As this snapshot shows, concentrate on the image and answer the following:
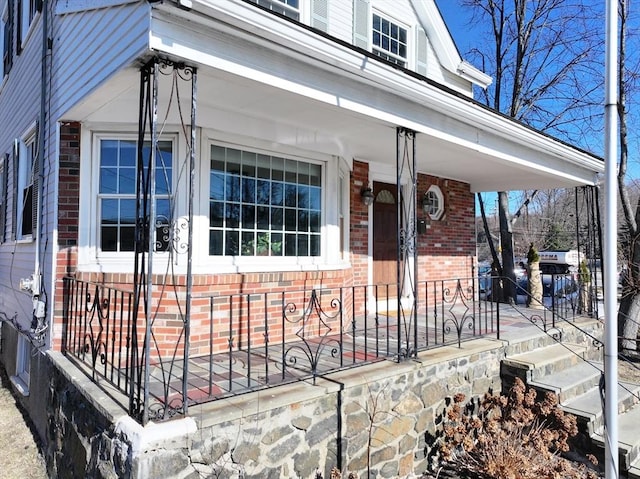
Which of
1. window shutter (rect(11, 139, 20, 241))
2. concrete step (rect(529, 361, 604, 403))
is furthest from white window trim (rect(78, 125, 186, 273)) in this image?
concrete step (rect(529, 361, 604, 403))

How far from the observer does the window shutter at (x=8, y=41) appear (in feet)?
24.6

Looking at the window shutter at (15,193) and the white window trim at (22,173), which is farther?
the window shutter at (15,193)

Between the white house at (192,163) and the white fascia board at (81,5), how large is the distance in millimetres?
32

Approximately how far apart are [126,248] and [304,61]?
273 cm

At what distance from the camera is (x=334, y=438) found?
3.62 metres

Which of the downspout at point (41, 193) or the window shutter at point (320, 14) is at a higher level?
the window shutter at point (320, 14)

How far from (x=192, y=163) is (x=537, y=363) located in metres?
4.47

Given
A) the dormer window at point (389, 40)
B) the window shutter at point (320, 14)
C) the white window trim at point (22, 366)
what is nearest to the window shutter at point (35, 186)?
the white window trim at point (22, 366)

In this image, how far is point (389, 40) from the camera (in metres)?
8.18

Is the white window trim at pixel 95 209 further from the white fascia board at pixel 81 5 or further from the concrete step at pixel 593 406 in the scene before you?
the concrete step at pixel 593 406

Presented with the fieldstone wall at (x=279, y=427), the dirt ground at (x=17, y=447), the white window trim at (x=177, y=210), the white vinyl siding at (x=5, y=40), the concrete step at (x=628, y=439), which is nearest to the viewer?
the fieldstone wall at (x=279, y=427)

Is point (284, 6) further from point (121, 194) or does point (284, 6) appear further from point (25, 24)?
point (25, 24)

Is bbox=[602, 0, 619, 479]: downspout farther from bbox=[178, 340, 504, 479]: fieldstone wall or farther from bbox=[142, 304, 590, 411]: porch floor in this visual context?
bbox=[142, 304, 590, 411]: porch floor

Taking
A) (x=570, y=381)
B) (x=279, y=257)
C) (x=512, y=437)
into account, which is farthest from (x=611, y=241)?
(x=279, y=257)
